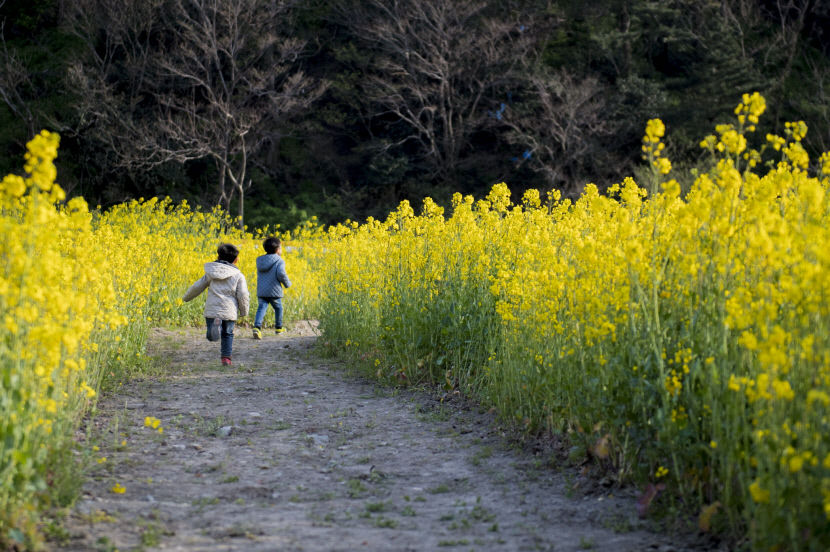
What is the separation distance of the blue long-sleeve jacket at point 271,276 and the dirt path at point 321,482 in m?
3.52

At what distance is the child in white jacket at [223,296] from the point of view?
8.69 meters

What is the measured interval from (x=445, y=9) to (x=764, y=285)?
27393 mm

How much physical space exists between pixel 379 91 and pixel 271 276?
Answer: 19413mm

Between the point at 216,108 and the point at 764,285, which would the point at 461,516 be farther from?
the point at 216,108

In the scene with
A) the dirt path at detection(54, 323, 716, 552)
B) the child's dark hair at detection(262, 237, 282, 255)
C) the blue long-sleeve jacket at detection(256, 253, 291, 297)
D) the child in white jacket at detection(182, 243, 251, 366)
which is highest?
the child's dark hair at detection(262, 237, 282, 255)

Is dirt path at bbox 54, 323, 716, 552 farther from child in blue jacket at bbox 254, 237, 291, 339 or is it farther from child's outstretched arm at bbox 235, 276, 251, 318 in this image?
child in blue jacket at bbox 254, 237, 291, 339

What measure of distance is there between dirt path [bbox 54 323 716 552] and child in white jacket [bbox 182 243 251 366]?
124 centimetres

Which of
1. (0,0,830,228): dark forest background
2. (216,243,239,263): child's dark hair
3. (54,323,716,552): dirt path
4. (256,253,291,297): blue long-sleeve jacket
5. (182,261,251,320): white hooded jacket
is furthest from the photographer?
(0,0,830,228): dark forest background

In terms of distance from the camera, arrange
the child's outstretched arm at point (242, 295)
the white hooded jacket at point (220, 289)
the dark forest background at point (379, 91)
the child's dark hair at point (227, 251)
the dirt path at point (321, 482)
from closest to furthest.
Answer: the dirt path at point (321, 482) → the white hooded jacket at point (220, 289) → the child's outstretched arm at point (242, 295) → the child's dark hair at point (227, 251) → the dark forest background at point (379, 91)

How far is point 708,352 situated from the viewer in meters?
3.90

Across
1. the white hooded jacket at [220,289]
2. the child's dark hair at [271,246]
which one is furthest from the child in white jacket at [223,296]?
the child's dark hair at [271,246]

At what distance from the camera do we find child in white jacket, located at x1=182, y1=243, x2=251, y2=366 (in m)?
8.69

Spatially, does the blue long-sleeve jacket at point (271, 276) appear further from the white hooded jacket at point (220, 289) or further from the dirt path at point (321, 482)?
the dirt path at point (321, 482)

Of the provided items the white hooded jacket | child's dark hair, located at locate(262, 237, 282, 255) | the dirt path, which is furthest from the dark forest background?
the dirt path
